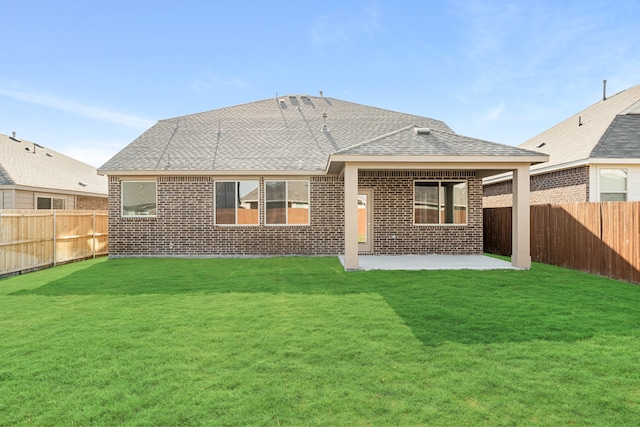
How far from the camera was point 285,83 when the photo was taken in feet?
74.0

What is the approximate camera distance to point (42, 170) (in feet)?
60.8

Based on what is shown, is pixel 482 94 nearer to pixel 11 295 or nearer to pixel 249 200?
pixel 249 200

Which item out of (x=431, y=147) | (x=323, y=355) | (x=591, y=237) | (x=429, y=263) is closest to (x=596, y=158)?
(x=591, y=237)

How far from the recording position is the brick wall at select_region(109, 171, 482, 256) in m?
13.6

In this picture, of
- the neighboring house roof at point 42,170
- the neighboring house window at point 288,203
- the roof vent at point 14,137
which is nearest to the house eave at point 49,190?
the neighboring house roof at point 42,170

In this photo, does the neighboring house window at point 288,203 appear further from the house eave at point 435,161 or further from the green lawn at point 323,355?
the green lawn at point 323,355

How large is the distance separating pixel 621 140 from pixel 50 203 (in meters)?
23.6

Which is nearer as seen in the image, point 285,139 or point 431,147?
point 431,147

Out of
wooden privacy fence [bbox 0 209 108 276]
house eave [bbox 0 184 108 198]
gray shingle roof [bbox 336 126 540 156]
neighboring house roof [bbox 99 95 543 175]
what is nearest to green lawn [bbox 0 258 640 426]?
wooden privacy fence [bbox 0 209 108 276]

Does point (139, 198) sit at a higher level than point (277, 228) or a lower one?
higher

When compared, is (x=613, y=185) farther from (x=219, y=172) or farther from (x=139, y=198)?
(x=139, y=198)

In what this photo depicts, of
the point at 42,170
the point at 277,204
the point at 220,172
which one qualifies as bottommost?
the point at 277,204

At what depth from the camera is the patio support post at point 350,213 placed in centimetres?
1013

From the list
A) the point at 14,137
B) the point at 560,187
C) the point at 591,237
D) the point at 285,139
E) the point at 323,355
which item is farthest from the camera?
the point at 14,137
